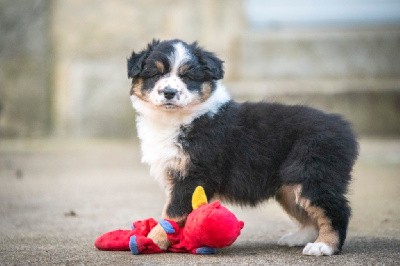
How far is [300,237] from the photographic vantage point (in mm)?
4977

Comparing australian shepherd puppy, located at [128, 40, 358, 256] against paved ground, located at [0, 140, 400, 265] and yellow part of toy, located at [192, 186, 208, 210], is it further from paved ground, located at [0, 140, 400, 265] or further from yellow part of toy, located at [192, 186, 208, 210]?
paved ground, located at [0, 140, 400, 265]

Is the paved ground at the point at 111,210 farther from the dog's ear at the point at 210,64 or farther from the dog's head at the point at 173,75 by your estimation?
the dog's ear at the point at 210,64

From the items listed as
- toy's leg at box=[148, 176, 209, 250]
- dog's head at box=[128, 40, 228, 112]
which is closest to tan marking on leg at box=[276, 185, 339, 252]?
toy's leg at box=[148, 176, 209, 250]

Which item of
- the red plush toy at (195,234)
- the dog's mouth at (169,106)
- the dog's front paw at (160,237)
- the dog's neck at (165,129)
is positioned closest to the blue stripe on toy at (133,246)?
the red plush toy at (195,234)

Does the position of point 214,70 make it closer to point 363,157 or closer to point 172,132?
point 172,132

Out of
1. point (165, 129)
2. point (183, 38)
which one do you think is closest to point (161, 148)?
point (165, 129)

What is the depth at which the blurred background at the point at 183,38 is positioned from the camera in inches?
460

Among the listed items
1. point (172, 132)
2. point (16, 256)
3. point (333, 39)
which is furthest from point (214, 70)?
point (333, 39)

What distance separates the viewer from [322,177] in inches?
181

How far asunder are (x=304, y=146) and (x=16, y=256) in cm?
173

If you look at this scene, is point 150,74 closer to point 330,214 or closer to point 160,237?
point 160,237

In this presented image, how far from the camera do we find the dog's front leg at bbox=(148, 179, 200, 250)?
462 centimetres

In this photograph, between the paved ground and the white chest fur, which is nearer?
the paved ground

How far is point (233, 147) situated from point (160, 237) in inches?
27.4
